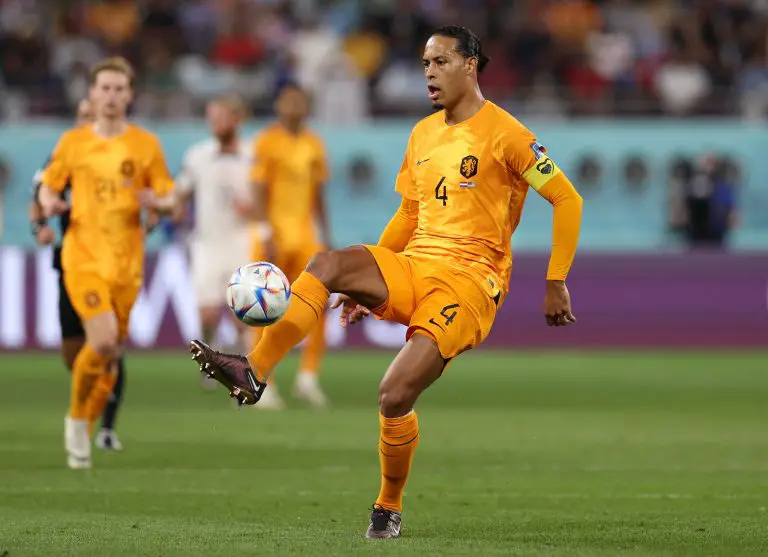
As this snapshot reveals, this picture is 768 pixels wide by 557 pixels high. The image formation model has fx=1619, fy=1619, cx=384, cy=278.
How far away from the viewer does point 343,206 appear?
22.8 metres

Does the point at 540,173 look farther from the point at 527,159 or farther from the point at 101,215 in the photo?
the point at 101,215

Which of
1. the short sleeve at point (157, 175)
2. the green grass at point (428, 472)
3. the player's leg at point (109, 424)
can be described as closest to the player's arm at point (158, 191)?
the short sleeve at point (157, 175)

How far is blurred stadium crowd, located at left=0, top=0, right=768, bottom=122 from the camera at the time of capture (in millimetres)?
22250

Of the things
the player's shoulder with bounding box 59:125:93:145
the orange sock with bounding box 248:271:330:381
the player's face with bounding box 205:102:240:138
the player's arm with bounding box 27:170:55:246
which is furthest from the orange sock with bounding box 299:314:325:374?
the orange sock with bounding box 248:271:330:381

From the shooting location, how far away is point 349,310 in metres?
7.32

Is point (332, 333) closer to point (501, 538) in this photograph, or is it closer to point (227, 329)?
point (227, 329)

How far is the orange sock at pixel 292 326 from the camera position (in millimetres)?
6660

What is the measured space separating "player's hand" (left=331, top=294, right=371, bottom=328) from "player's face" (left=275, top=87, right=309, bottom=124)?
7.01 m

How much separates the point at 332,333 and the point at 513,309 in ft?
7.56

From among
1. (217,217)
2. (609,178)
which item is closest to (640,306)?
(609,178)

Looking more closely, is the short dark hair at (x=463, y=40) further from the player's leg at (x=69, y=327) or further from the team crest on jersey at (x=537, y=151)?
the player's leg at (x=69, y=327)

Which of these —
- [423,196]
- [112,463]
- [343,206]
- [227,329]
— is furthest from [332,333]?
[423,196]

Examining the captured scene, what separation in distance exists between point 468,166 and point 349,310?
2.76ft

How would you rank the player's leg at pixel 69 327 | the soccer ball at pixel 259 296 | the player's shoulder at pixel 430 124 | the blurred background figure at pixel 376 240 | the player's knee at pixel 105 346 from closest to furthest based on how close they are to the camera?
1. the soccer ball at pixel 259 296
2. the player's shoulder at pixel 430 124
3. the blurred background figure at pixel 376 240
4. the player's knee at pixel 105 346
5. the player's leg at pixel 69 327
